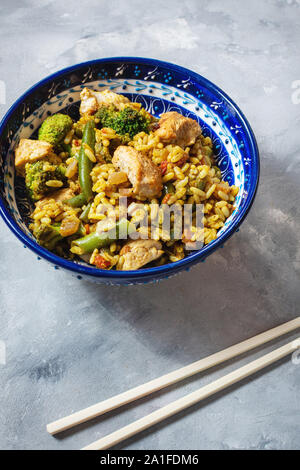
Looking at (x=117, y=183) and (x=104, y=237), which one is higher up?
(x=117, y=183)

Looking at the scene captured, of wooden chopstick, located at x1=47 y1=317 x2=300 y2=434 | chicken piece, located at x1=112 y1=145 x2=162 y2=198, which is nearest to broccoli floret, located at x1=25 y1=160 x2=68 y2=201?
chicken piece, located at x1=112 y1=145 x2=162 y2=198

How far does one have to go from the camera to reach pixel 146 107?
2521 millimetres

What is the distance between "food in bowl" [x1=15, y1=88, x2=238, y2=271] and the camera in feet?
6.66

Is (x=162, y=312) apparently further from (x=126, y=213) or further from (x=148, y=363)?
(x=126, y=213)

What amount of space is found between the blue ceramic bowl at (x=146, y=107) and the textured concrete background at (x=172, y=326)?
522mm

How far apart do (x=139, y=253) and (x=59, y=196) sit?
0.54 m

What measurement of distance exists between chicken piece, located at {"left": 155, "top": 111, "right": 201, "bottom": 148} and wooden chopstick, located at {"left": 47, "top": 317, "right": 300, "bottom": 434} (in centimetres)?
114

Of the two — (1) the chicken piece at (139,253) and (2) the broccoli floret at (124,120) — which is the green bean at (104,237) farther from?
(2) the broccoli floret at (124,120)

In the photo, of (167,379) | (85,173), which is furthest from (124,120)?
(167,379)

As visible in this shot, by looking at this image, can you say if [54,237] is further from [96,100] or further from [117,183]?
[96,100]

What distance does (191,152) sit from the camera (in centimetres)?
234

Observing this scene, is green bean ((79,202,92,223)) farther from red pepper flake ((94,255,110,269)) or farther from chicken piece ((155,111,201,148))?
chicken piece ((155,111,201,148))

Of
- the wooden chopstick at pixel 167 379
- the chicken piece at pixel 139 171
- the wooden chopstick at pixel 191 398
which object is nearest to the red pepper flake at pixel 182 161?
the chicken piece at pixel 139 171
